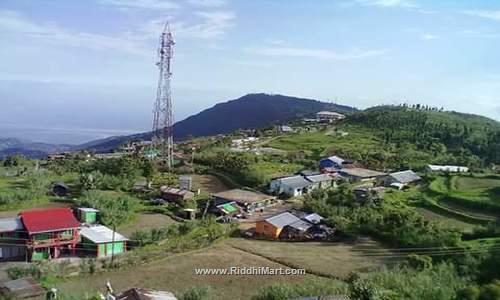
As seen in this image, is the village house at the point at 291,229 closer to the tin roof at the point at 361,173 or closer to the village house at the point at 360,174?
the village house at the point at 360,174

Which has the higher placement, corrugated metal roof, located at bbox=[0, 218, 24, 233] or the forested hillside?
the forested hillside

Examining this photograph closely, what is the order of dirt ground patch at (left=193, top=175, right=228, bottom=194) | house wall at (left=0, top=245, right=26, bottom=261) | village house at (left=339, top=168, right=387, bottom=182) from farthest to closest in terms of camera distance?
village house at (left=339, top=168, right=387, bottom=182), dirt ground patch at (left=193, top=175, right=228, bottom=194), house wall at (left=0, top=245, right=26, bottom=261)

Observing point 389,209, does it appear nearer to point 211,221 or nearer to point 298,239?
point 298,239

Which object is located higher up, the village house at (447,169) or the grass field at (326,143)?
the grass field at (326,143)

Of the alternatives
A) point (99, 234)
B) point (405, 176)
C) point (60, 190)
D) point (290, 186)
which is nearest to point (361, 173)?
point (405, 176)

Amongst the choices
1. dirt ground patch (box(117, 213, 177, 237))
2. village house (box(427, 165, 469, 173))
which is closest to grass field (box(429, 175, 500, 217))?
village house (box(427, 165, 469, 173))

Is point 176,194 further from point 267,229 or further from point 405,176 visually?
point 405,176

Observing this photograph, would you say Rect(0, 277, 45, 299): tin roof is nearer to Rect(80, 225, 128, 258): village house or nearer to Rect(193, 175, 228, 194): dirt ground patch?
Rect(80, 225, 128, 258): village house

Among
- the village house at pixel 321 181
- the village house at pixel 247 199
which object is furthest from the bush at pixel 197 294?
the village house at pixel 321 181
